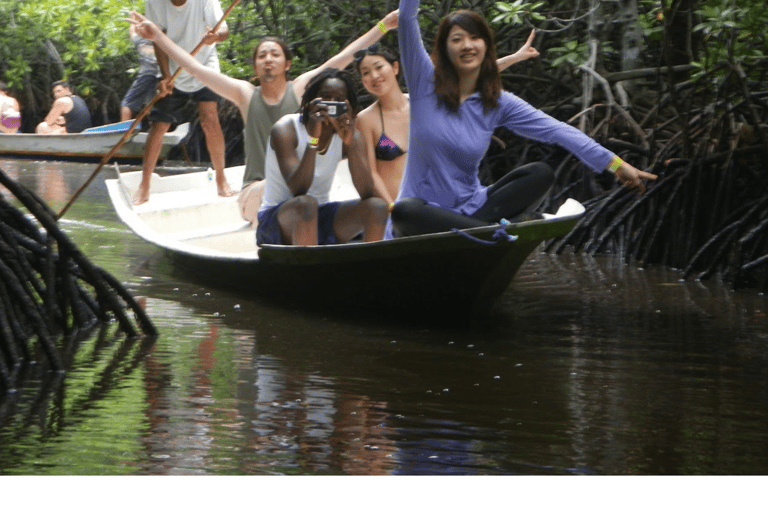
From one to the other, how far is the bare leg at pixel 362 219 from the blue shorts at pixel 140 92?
4.05m

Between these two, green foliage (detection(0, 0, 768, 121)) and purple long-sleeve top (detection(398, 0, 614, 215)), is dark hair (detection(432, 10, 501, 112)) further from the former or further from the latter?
green foliage (detection(0, 0, 768, 121))

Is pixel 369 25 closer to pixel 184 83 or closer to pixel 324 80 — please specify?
pixel 184 83

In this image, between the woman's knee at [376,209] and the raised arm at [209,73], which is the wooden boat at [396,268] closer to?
the woman's knee at [376,209]

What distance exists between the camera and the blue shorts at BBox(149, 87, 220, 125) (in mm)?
7133

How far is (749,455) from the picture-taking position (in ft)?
9.62

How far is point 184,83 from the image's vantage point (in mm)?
7160

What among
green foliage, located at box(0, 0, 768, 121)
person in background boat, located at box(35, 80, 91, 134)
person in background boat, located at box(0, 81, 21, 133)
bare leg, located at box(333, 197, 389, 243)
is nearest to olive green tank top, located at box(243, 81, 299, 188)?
bare leg, located at box(333, 197, 389, 243)

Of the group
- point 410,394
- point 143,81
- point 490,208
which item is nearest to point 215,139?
point 143,81

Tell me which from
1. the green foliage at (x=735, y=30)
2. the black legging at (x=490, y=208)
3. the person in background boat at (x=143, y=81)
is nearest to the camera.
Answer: the black legging at (x=490, y=208)

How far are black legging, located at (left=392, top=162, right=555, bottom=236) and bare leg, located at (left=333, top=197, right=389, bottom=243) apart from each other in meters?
0.37

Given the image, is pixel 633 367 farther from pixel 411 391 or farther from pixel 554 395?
pixel 411 391

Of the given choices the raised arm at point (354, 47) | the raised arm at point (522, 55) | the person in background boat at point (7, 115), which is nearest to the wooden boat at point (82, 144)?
the person in background boat at point (7, 115)

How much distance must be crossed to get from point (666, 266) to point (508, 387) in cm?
313

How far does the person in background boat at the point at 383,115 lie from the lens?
16.0ft
